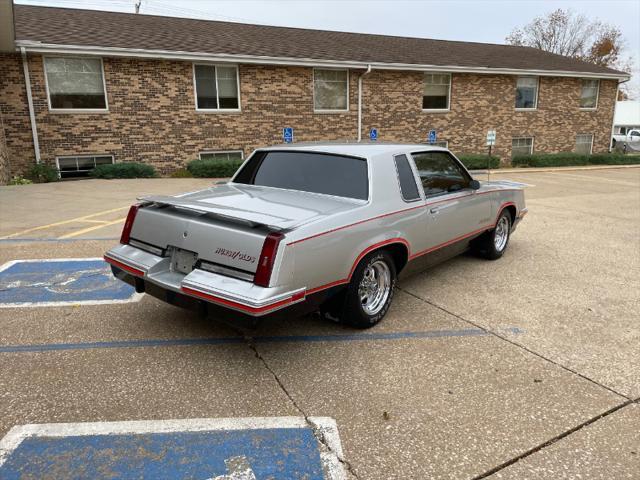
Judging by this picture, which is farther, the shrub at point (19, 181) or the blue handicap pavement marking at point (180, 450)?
the shrub at point (19, 181)

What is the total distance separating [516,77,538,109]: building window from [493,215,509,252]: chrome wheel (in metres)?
17.9

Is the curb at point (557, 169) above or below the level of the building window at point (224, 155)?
below

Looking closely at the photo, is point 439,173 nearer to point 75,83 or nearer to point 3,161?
point 3,161

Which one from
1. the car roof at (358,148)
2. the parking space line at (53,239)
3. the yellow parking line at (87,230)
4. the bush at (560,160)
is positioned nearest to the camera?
the car roof at (358,148)

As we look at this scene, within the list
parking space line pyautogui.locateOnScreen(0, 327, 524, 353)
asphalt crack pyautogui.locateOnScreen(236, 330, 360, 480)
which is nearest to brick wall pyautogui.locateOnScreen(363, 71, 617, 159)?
parking space line pyautogui.locateOnScreen(0, 327, 524, 353)

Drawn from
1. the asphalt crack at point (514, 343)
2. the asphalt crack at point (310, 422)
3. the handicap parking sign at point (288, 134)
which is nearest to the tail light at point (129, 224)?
the asphalt crack at point (310, 422)

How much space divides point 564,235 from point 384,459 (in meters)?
6.52

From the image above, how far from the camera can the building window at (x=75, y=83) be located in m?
14.6

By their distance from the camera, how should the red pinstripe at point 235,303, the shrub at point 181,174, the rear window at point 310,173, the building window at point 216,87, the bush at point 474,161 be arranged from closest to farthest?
the red pinstripe at point 235,303
the rear window at point 310,173
the shrub at point 181,174
the building window at point 216,87
the bush at point 474,161

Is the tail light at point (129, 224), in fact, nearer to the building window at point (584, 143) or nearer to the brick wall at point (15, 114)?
the brick wall at point (15, 114)

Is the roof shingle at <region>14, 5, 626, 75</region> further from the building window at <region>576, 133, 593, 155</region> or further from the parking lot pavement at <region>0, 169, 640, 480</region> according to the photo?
the parking lot pavement at <region>0, 169, 640, 480</region>

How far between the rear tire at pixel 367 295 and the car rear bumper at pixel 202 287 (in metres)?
0.61

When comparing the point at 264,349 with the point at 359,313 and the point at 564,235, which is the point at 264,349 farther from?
the point at 564,235

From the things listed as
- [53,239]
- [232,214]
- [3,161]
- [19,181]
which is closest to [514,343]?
[232,214]
